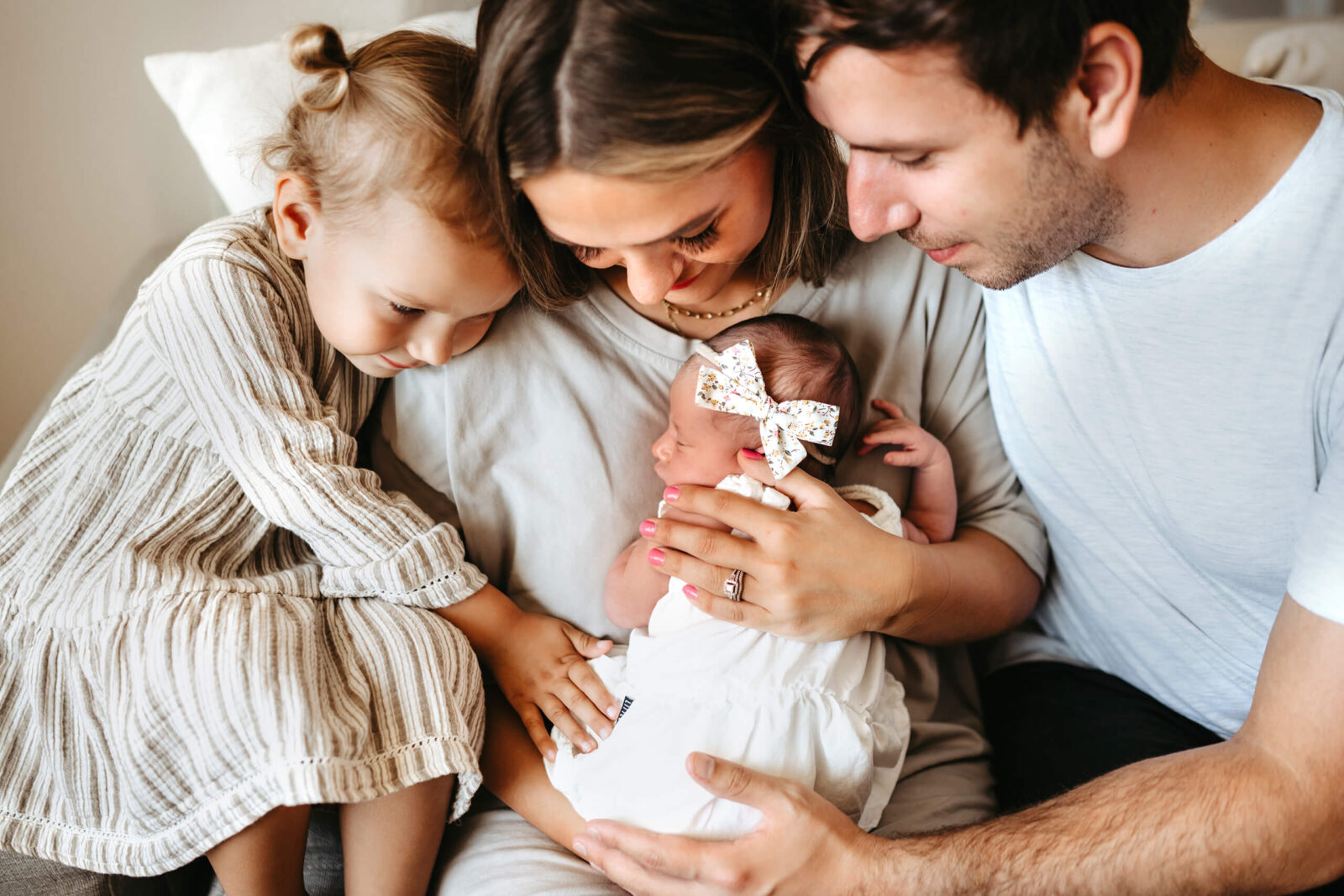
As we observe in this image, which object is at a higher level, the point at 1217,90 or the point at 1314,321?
the point at 1217,90

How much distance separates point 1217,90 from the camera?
115cm

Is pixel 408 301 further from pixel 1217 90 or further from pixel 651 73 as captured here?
pixel 1217 90

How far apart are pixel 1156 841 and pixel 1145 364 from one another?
61 cm

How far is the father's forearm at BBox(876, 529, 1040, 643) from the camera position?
4.32ft

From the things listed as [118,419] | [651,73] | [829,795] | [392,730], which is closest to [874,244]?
[651,73]

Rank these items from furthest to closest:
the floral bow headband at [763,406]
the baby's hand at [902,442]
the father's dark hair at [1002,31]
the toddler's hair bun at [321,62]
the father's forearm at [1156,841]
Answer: the baby's hand at [902,442], the floral bow headband at [763,406], the toddler's hair bun at [321,62], the father's forearm at [1156,841], the father's dark hair at [1002,31]

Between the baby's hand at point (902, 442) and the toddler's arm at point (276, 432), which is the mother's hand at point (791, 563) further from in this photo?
the toddler's arm at point (276, 432)

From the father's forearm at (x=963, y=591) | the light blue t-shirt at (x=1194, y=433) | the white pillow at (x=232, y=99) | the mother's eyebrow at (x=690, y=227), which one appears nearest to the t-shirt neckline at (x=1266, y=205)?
the light blue t-shirt at (x=1194, y=433)

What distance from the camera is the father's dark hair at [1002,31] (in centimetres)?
95

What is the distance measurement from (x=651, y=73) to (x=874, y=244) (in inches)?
22.6

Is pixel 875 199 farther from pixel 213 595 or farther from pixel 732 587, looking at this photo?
pixel 213 595

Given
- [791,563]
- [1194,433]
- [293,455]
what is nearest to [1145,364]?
[1194,433]

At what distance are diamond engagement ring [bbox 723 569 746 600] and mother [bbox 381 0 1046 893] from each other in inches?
0.5

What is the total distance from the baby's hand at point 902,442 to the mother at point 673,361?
0.12 ft
